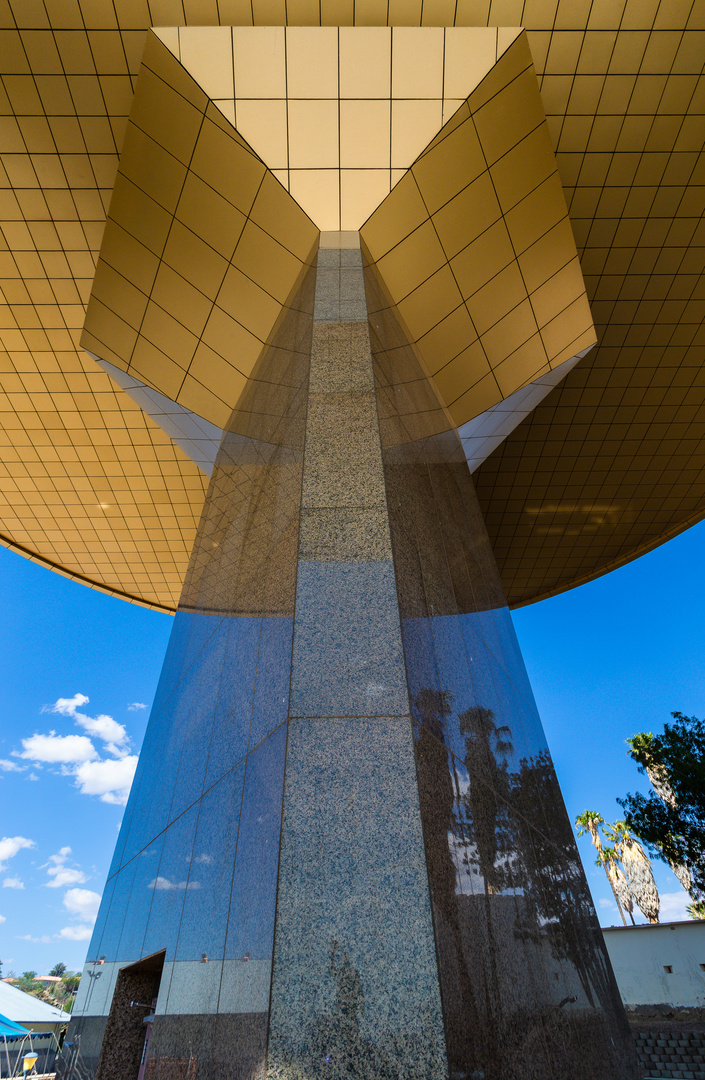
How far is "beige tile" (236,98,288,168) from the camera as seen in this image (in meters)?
7.16

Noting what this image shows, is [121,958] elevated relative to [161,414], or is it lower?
lower

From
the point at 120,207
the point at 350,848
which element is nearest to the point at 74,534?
the point at 120,207

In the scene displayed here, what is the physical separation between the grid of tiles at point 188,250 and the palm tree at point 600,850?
45.6 meters

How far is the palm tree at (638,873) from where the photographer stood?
3977 cm

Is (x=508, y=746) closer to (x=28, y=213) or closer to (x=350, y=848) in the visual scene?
(x=350, y=848)

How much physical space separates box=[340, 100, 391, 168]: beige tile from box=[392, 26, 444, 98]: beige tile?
0.30m

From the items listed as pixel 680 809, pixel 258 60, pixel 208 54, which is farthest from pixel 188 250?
pixel 680 809

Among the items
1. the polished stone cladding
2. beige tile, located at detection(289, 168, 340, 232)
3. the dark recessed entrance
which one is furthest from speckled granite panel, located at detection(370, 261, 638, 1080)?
the dark recessed entrance

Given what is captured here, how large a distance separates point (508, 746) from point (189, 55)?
7966mm

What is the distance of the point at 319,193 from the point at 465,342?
286cm

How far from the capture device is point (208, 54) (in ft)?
22.7

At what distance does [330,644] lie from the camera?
353 cm

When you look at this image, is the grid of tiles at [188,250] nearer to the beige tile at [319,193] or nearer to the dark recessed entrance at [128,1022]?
the beige tile at [319,193]

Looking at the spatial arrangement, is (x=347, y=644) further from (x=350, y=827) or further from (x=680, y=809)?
(x=680, y=809)
